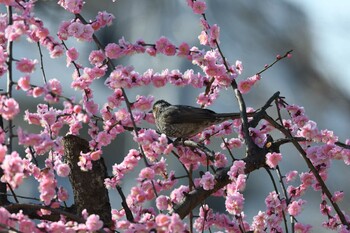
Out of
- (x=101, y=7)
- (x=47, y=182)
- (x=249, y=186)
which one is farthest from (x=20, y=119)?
(x=47, y=182)

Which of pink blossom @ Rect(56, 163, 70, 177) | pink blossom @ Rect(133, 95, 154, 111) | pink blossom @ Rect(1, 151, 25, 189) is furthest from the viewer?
pink blossom @ Rect(133, 95, 154, 111)

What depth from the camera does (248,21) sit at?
5.80 metres

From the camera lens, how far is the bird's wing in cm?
240

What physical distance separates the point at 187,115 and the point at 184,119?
0.02 m

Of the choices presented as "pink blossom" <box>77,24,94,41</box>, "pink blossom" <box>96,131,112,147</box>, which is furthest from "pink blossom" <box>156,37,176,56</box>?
"pink blossom" <box>96,131,112,147</box>

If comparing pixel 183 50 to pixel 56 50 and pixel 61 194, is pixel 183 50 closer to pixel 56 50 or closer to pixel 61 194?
pixel 56 50

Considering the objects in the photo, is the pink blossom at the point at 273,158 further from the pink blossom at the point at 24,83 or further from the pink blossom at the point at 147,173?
the pink blossom at the point at 24,83

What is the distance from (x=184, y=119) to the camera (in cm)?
247

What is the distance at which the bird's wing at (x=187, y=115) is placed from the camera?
2.40 metres

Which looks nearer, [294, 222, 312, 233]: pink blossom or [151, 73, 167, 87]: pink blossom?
[151, 73, 167, 87]: pink blossom

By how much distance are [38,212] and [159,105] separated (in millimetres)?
749

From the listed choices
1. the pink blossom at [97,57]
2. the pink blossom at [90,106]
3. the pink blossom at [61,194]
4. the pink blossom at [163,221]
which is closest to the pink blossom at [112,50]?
the pink blossom at [97,57]

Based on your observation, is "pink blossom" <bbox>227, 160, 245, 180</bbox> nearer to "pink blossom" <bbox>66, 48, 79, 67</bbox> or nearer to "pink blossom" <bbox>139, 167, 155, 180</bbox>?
"pink blossom" <bbox>139, 167, 155, 180</bbox>

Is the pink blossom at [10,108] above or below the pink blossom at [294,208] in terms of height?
below
